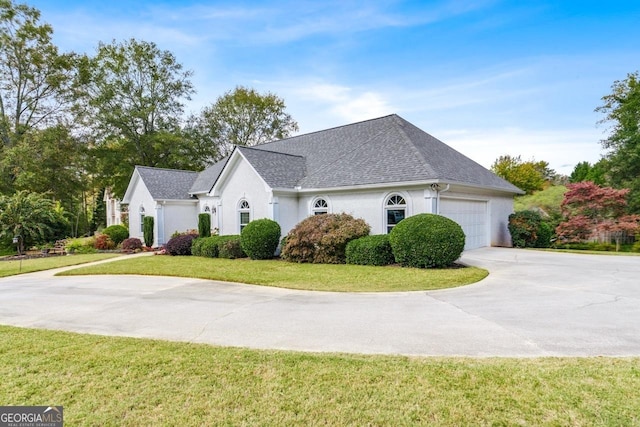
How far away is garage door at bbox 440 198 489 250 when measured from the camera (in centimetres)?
1486

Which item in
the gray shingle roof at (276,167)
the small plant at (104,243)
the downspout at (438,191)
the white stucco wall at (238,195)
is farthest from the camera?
the small plant at (104,243)

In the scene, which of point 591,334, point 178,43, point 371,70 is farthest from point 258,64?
point 591,334

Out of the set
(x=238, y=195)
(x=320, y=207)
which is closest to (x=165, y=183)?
(x=238, y=195)

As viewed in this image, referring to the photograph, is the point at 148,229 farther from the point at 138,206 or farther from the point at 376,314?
the point at 376,314

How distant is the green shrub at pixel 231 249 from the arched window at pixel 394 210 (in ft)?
23.0

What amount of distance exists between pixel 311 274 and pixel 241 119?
35267 mm

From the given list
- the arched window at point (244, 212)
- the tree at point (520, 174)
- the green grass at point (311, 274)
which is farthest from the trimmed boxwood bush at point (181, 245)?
the tree at point (520, 174)

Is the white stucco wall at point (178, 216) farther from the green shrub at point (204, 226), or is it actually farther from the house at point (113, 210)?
the house at point (113, 210)

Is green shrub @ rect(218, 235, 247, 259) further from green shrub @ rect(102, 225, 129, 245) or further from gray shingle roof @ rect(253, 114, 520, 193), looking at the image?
green shrub @ rect(102, 225, 129, 245)

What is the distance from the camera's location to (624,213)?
1909 cm

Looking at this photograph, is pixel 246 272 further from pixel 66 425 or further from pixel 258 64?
pixel 258 64

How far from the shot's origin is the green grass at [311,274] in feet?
31.2

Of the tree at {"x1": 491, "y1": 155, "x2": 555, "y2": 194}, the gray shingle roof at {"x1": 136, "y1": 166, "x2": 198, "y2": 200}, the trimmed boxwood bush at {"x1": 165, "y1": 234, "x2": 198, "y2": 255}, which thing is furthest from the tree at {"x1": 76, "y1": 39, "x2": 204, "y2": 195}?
the tree at {"x1": 491, "y1": 155, "x2": 555, "y2": 194}

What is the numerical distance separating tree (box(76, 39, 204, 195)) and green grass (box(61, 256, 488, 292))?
22.4m
